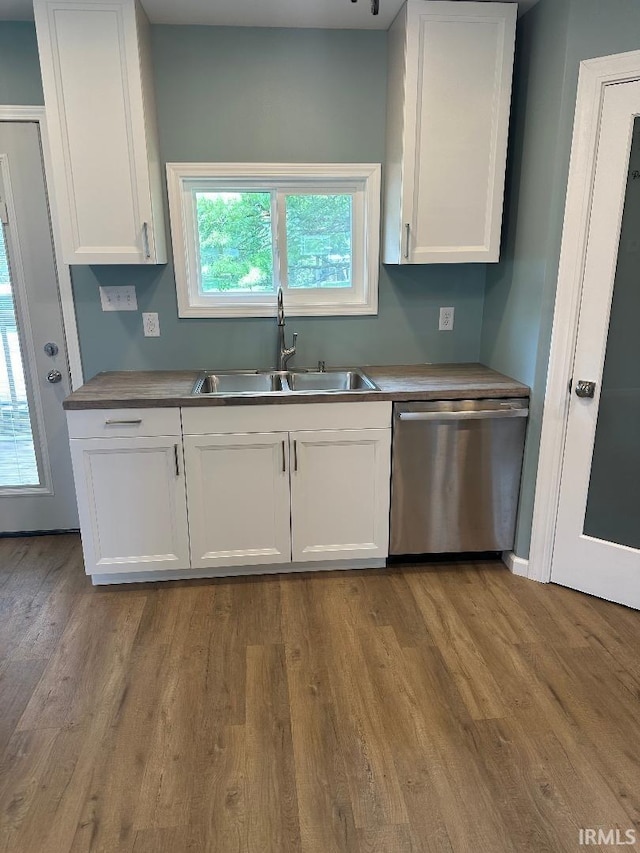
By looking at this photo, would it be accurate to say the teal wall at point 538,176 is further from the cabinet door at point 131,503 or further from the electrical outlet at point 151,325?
the electrical outlet at point 151,325

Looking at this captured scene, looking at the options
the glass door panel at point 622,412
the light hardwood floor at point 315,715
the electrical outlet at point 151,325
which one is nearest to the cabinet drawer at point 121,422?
the electrical outlet at point 151,325

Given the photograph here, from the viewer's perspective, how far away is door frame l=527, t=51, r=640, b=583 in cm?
213

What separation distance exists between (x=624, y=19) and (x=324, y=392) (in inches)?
68.7

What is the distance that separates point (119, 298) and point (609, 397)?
2332 millimetres

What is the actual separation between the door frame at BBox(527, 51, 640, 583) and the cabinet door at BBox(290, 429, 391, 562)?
0.71 m

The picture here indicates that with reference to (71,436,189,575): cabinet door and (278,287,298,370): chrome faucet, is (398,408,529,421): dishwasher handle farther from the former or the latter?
(71,436,189,575): cabinet door

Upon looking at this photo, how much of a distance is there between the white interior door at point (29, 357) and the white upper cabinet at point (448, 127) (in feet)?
5.56

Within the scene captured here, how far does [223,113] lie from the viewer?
270 cm

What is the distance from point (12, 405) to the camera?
9.77 ft

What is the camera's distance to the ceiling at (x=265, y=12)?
2377mm

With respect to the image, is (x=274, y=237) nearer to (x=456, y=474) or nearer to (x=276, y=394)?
(x=276, y=394)

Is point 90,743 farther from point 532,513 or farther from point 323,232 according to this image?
point 323,232

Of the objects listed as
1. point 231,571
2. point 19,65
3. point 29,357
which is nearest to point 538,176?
point 231,571

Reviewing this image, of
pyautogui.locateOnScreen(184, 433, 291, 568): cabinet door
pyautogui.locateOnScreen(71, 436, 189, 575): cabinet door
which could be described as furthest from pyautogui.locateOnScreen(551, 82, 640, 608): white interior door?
pyautogui.locateOnScreen(71, 436, 189, 575): cabinet door
